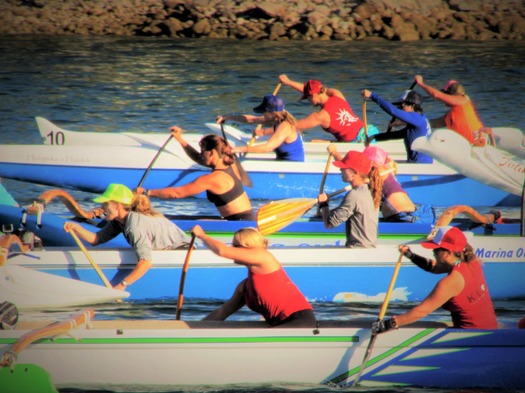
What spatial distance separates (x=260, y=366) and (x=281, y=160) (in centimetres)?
625

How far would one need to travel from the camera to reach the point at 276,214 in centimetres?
901

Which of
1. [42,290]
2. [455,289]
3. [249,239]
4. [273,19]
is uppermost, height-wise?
[249,239]

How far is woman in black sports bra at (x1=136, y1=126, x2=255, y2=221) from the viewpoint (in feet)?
31.0

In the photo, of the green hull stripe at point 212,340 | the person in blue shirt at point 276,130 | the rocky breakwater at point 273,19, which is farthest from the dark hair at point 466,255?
the rocky breakwater at point 273,19

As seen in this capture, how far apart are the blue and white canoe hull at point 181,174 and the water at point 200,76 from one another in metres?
3.90

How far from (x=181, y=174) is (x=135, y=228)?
15.2ft

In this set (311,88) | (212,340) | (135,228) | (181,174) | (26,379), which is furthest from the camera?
(181,174)

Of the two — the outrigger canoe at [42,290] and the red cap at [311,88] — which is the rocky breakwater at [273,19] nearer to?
the red cap at [311,88]

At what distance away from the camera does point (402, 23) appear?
26.0 m

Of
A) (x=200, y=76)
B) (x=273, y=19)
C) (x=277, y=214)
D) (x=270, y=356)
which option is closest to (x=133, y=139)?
(x=277, y=214)

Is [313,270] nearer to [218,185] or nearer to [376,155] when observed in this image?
[218,185]

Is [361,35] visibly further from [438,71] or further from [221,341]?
[221,341]

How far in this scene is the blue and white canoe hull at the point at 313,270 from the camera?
919cm

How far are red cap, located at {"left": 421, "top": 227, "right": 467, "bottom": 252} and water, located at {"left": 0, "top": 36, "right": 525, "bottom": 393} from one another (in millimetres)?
10755
